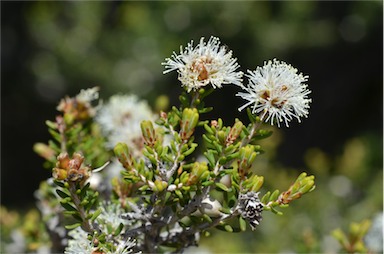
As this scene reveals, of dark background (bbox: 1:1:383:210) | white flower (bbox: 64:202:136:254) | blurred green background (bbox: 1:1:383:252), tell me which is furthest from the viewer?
dark background (bbox: 1:1:383:210)

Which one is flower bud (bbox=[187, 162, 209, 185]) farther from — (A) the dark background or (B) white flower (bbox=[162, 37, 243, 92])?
(A) the dark background

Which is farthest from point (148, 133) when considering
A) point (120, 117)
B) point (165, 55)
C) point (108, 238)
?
point (165, 55)

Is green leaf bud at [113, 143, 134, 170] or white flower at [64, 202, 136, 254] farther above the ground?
green leaf bud at [113, 143, 134, 170]

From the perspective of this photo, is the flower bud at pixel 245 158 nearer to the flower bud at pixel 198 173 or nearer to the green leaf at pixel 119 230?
the flower bud at pixel 198 173

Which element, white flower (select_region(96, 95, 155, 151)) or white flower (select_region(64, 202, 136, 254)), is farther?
white flower (select_region(96, 95, 155, 151))

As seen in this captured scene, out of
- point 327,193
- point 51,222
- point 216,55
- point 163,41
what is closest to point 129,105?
point 51,222

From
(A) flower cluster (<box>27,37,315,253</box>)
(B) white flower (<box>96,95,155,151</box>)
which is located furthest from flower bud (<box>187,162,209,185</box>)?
(B) white flower (<box>96,95,155,151</box>)
